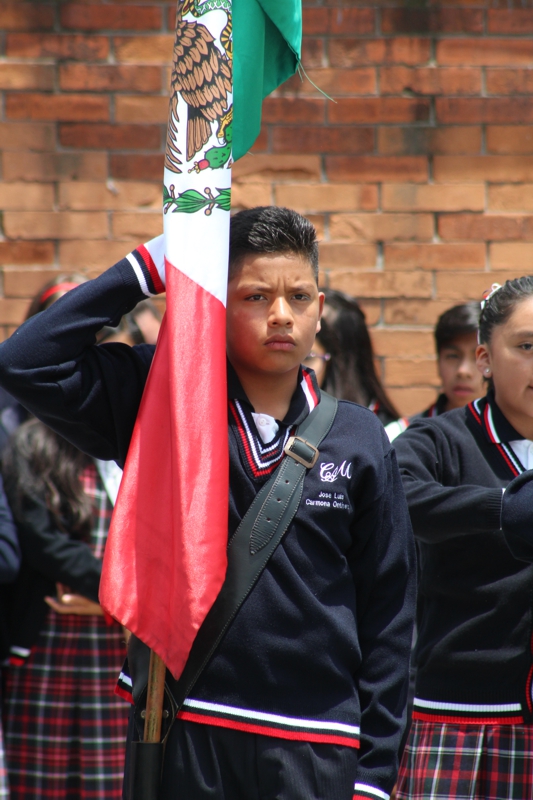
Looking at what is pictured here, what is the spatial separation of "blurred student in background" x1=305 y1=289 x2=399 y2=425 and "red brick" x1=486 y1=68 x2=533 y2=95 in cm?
115

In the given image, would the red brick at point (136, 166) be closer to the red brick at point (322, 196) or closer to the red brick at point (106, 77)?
the red brick at point (106, 77)

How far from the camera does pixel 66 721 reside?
3.18m

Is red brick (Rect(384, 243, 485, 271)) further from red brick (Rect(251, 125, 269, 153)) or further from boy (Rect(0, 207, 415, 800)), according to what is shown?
boy (Rect(0, 207, 415, 800))

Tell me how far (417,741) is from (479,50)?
9.52 feet

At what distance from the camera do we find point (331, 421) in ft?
6.66

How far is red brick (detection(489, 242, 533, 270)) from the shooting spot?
4051 mm

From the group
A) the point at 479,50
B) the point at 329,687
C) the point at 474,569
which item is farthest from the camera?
the point at 479,50

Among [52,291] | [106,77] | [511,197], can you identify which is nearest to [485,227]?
[511,197]

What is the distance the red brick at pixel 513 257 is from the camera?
4.05 m

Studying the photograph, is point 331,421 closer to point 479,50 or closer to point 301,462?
point 301,462

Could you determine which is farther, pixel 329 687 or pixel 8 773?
pixel 8 773

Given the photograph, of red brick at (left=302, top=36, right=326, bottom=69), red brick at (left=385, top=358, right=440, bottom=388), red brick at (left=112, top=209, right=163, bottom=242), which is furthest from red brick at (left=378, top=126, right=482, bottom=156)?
red brick at (left=112, top=209, right=163, bottom=242)

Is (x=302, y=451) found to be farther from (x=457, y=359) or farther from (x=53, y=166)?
(x=53, y=166)

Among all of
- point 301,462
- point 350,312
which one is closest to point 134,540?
point 301,462
